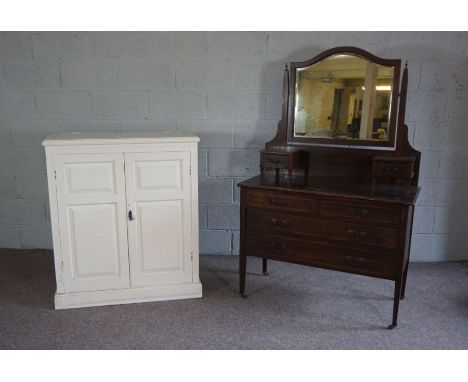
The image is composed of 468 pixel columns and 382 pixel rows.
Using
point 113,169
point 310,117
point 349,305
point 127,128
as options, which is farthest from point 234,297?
point 127,128

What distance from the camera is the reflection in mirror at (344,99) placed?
9.01 ft

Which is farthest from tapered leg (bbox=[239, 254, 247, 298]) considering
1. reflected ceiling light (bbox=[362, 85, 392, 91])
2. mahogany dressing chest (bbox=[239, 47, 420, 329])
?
reflected ceiling light (bbox=[362, 85, 392, 91])

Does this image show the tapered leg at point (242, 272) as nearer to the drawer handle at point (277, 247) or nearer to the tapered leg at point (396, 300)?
the drawer handle at point (277, 247)

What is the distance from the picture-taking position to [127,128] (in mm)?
3309

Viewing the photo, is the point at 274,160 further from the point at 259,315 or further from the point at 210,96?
the point at 259,315

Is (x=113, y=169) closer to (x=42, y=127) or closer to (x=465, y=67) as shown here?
(x=42, y=127)

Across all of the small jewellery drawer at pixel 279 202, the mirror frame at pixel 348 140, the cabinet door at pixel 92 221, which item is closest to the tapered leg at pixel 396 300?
the small jewellery drawer at pixel 279 202

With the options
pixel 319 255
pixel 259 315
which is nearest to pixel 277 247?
pixel 319 255

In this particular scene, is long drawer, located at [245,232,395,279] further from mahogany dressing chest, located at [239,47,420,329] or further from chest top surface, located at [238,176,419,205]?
chest top surface, located at [238,176,419,205]

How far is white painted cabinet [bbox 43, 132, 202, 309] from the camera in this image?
2.52 metres

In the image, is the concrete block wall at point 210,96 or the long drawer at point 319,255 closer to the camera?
the long drawer at point 319,255

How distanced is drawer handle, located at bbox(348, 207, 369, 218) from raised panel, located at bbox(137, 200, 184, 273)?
100 cm

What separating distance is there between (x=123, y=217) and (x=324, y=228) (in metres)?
1.18

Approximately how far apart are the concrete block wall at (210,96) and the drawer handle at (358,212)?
3.57ft
